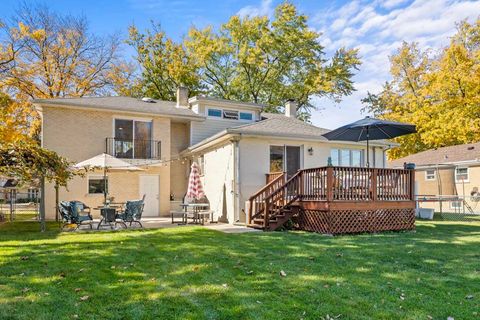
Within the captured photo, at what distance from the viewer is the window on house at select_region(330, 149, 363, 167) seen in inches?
611

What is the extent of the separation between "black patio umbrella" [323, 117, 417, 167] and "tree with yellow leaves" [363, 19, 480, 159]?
44.5 ft

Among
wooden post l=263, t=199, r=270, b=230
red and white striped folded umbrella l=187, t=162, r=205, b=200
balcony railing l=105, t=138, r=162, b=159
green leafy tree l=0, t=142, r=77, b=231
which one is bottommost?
wooden post l=263, t=199, r=270, b=230

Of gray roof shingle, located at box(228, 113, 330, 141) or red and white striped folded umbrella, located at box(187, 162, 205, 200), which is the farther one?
red and white striped folded umbrella, located at box(187, 162, 205, 200)

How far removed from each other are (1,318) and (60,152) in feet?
44.8

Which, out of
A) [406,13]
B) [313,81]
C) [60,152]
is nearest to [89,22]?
[60,152]

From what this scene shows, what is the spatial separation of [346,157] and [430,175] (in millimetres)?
13163

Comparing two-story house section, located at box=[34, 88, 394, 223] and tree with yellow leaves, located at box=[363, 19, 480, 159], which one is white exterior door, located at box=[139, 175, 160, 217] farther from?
tree with yellow leaves, located at box=[363, 19, 480, 159]

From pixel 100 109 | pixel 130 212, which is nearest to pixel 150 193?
pixel 100 109

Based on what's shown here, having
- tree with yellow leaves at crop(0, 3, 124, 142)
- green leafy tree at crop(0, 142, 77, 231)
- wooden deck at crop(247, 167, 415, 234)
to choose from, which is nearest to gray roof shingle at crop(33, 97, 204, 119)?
green leafy tree at crop(0, 142, 77, 231)

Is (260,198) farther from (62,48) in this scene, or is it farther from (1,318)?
(62,48)

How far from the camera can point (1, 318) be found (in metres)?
3.78

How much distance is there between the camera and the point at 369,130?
1238 centimetres

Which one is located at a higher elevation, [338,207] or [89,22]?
[89,22]

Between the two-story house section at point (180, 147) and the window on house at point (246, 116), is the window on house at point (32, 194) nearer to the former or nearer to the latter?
the two-story house section at point (180, 147)
